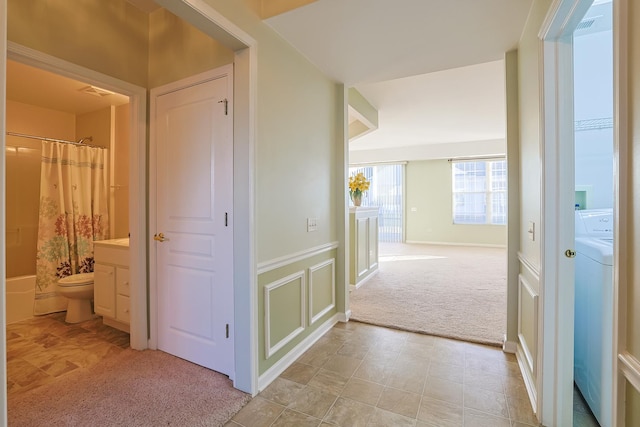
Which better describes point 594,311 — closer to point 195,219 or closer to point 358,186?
point 195,219

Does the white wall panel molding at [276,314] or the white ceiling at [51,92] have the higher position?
the white ceiling at [51,92]

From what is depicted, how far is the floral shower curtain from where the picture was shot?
10.7ft

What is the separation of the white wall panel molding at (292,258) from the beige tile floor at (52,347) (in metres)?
1.56

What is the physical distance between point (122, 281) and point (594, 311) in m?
3.50

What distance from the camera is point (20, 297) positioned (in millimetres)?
3131

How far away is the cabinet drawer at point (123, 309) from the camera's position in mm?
2629

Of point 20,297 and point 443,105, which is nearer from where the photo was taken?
point 20,297

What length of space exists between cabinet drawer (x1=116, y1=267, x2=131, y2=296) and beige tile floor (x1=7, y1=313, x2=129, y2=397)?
0.42m

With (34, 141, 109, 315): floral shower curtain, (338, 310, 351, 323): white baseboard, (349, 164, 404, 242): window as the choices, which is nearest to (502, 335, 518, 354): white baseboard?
(338, 310, 351, 323): white baseboard

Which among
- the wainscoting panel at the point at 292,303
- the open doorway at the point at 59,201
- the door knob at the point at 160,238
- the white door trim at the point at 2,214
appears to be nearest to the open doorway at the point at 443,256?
the wainscoting panel at the point at 292,303

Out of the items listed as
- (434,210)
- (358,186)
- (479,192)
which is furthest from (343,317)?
(479,192)

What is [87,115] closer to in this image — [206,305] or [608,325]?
[206,305]

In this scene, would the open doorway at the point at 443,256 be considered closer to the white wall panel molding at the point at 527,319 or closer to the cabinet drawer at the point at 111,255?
the white wall panel molding at the point at 527,319

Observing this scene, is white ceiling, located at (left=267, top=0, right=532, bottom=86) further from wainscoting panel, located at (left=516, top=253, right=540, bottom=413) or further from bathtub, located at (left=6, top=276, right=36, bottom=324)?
bathtub, located at (left=6, top=276, right=36, bottom=324)
